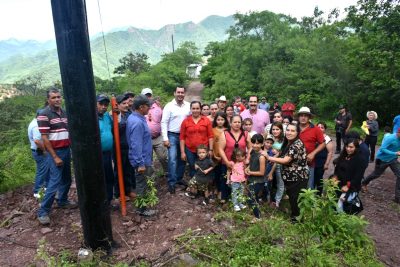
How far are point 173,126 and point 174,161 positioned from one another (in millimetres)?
602

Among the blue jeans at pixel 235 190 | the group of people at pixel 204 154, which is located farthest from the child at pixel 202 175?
the blue jeans at pixel 235 190

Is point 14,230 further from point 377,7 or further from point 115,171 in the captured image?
point 377,7

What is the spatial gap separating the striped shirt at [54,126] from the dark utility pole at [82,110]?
1272mm

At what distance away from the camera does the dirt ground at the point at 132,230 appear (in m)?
3.53

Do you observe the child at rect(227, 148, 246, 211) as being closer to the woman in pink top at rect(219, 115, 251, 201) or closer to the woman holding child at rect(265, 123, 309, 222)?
the woman in pink top at rect(219, 115, 251, 201)

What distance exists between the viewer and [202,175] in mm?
4828

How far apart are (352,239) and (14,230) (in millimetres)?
4619

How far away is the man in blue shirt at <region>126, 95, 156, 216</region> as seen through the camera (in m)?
4.07

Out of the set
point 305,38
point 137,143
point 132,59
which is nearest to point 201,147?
point 137,143

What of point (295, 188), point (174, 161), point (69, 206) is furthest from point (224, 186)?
point (69, 206)

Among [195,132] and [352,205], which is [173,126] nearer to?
[195,132]

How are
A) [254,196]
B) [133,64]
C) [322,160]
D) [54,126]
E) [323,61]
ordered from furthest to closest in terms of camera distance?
[133,64], [323,61], [322,160], [254,196], [54,126]

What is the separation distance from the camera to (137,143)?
408 cm

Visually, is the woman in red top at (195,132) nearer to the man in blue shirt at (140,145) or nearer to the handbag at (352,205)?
the man in blue shirt at (140,145)
